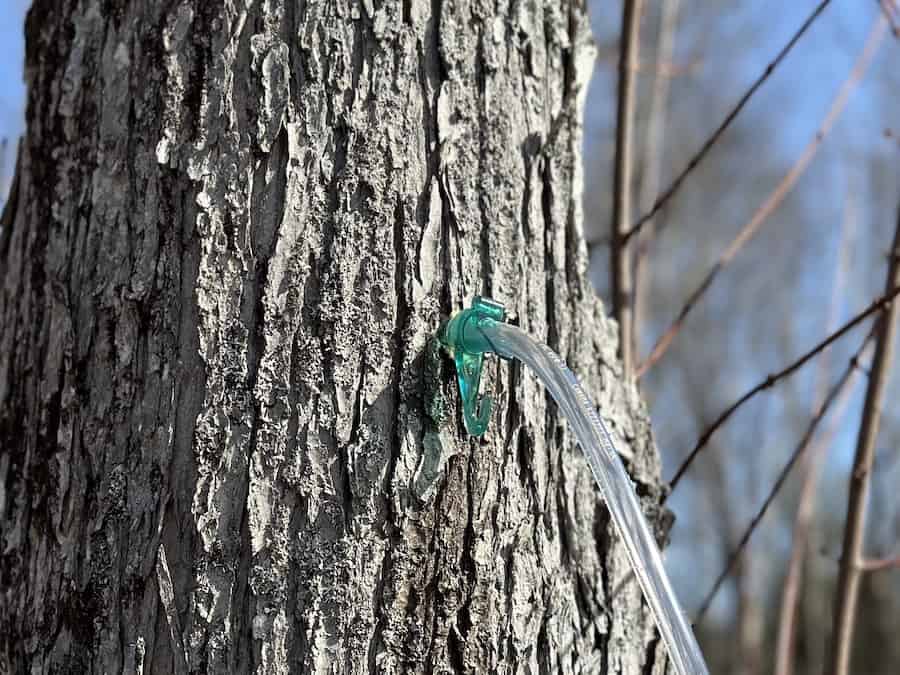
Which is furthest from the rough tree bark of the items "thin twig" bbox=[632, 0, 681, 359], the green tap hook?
"thin twig" bbox=[632, 0, 681, 359]

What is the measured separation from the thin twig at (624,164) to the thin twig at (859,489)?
375mm

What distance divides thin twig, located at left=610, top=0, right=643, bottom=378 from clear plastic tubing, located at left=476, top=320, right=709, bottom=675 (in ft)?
1.78

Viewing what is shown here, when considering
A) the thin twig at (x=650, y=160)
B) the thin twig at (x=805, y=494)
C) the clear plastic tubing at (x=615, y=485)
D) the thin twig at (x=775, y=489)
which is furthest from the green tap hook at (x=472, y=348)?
the thin twig at (x=805, y=494)

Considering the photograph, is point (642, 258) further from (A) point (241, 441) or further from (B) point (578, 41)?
(A) point (241, 441)

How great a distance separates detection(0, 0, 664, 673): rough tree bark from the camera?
0.88 metres

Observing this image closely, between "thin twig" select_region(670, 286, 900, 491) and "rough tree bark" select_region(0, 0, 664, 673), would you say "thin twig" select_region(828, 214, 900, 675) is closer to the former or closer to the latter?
"thin twig" select_region(670, 286, 900, 491)

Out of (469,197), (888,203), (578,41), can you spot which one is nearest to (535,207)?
(469,197)

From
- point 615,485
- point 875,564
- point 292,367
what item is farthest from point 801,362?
point 292,367

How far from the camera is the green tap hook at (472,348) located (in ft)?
3.03

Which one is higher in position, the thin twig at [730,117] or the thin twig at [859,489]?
the thin twig at [730,117]

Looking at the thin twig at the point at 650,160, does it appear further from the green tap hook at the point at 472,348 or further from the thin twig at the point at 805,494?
the green tap hook at the point at 472,348

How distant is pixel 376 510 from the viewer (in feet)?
2.91

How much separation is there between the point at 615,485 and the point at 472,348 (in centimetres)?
20

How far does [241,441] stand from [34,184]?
0.46 m
